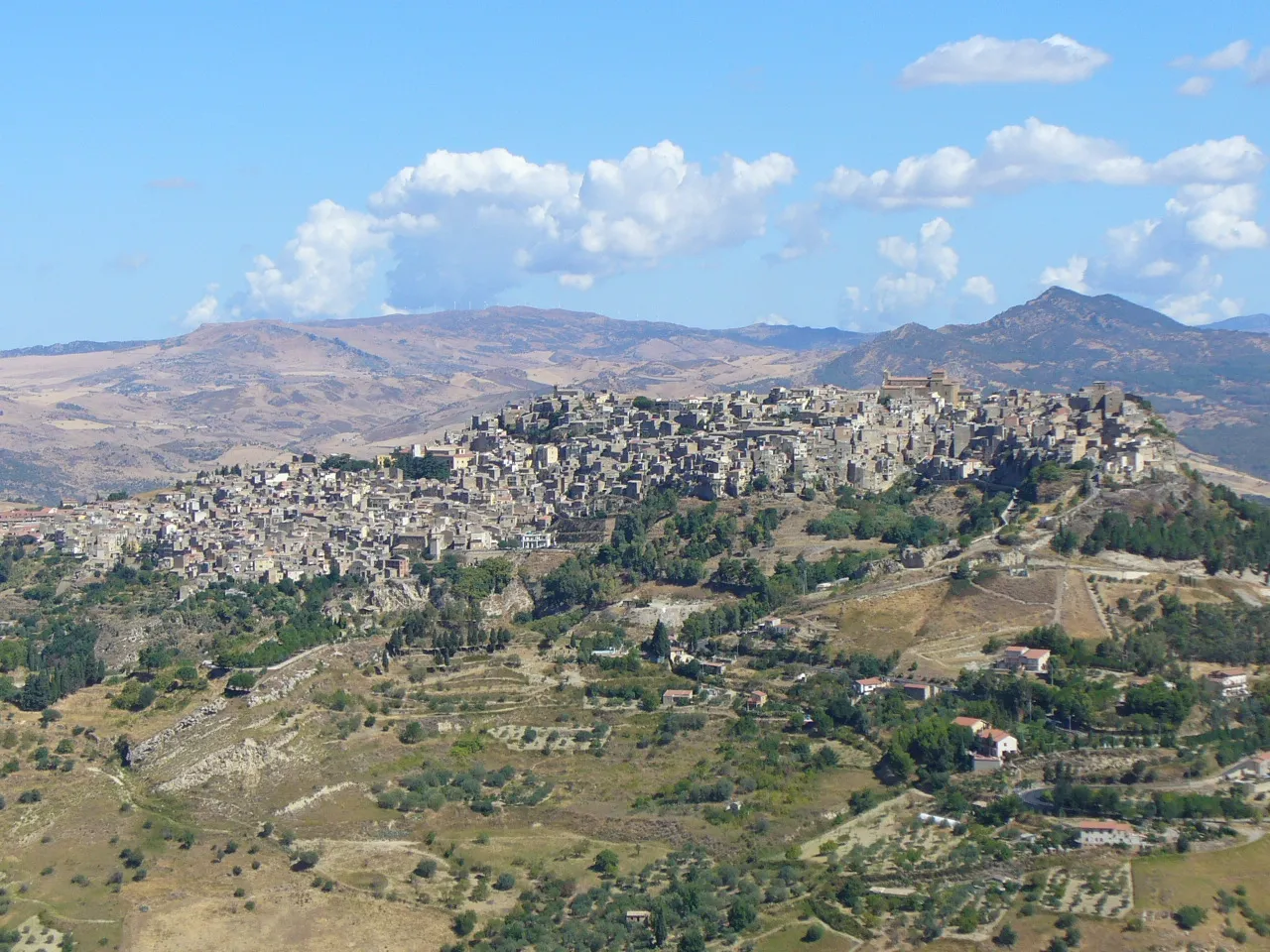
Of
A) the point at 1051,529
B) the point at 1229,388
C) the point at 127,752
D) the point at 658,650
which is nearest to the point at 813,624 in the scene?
the point at 658,650

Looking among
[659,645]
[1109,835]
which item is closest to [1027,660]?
[1109,835]

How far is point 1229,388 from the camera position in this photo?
160 m

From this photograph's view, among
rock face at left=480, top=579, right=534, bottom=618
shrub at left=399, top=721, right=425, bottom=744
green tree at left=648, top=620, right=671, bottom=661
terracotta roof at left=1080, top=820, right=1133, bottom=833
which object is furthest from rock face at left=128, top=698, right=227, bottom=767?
terracotta roof at left=1080, top=820, right=1133, bottom=833

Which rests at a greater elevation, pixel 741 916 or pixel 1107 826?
pixel 1107 826

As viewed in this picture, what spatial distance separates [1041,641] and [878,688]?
4.90 metres

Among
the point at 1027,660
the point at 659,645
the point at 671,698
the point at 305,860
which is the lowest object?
the point at 305,860

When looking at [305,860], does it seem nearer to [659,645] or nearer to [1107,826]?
[659,645]

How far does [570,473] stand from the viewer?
68750 millimetres

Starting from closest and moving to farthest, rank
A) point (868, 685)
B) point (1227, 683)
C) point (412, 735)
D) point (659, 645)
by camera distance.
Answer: point (1227, 683)
point (412, 735)
point (868, 685)
point (659, 645)

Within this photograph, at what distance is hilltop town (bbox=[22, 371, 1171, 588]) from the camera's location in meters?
61.2

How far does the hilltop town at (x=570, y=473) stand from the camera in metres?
61.2

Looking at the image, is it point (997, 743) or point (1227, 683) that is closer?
point (997, 743)

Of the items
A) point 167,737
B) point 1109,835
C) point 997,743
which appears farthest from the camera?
point 167,737

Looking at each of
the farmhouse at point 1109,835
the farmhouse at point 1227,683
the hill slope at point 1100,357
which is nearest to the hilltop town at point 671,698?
the farmhouse at point 1109,835
